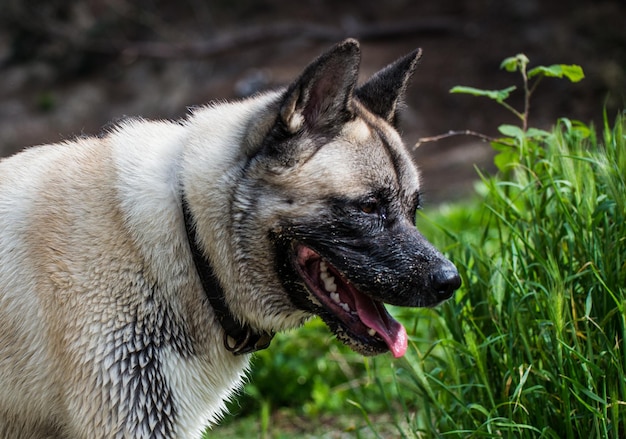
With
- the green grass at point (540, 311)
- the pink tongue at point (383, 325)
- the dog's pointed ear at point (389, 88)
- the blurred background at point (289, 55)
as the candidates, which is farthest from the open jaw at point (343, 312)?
the blurred background at point (289, 55)

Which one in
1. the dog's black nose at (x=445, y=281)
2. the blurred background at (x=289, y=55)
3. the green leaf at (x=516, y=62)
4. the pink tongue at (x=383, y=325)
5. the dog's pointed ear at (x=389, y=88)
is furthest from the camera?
the blurred background at (x=289, y=55)

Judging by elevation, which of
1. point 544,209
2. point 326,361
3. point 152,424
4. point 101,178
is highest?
point 101,178

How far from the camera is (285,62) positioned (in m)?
14.2

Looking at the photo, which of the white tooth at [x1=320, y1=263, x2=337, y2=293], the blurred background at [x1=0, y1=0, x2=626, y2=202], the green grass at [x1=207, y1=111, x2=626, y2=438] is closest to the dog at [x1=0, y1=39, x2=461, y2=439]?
the white tooth at [x1=320, y1=263, x2=337, y2=293]

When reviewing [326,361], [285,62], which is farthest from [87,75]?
[326,361]

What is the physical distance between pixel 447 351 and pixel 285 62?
1178 centimetres

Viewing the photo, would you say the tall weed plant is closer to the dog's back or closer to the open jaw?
the open jaw

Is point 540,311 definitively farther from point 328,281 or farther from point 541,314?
point 328,281

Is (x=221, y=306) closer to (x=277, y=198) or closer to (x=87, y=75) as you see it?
(x=277, y=198)

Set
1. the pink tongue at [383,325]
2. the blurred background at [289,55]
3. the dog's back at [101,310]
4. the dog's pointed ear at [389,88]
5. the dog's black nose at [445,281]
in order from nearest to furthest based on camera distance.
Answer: the dog's back at [101,310] < the dog's black nose at [445,281] < the pink tongue at [383,325] < the dog's pointed ear at [389,88] < the blurred background at [289,55]

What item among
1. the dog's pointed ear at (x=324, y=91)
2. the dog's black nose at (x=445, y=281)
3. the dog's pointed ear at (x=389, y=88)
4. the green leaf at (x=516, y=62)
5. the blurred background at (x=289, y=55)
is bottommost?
the blurred background at (x=289, y=55)

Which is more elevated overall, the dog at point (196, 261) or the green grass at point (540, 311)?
the dog at point (196, 261)

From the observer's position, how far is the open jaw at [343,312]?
258 centimetres

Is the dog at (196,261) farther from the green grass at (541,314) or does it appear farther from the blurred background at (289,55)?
the blurred background at (289,55)
